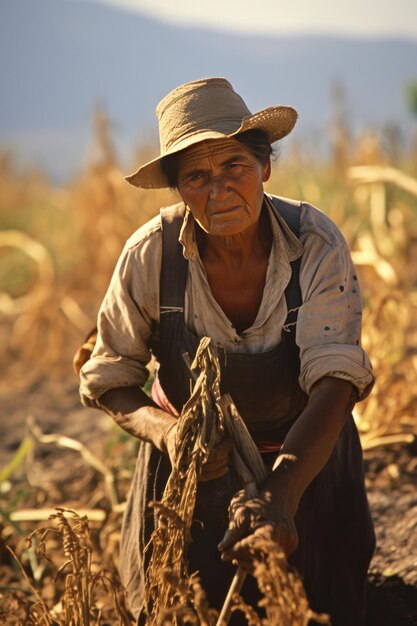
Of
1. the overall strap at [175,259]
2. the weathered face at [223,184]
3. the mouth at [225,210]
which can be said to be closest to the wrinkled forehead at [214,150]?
the weathered face at [223,184]

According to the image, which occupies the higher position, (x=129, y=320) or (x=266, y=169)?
(x=266, y=169)

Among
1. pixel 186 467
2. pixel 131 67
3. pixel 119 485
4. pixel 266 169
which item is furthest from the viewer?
pixel 131 67

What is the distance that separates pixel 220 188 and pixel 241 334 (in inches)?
15.5

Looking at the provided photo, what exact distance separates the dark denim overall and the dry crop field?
7.7 inches

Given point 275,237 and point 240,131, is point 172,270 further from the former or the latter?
point 240,131

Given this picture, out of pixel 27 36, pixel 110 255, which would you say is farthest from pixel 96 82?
pixel 110 255

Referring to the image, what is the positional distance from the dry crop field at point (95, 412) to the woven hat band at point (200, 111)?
302mm

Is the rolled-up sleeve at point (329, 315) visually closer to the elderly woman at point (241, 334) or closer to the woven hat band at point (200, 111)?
the elderly woman at point (241, 334)

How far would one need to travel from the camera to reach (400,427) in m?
3.79

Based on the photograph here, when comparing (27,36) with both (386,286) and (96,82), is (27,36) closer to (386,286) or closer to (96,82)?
(96,82)

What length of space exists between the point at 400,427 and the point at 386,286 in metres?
0.56

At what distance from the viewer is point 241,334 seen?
2.50 m

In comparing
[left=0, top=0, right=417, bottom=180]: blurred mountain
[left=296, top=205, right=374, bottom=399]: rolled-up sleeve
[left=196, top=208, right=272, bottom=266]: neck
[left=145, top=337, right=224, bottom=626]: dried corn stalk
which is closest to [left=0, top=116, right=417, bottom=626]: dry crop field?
[left=145, top=337, right=224, bottom=626]: dried corn stalk

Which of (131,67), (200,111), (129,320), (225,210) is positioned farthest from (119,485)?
(131,67)
